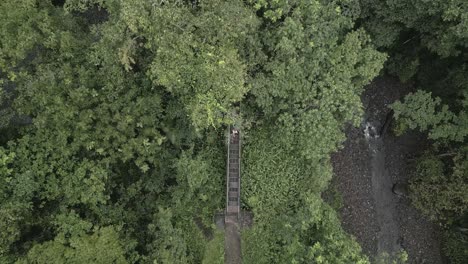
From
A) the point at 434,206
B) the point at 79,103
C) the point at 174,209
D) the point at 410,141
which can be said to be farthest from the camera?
the point at 410,141

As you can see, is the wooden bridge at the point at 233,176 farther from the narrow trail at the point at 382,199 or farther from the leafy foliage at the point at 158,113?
the narrow trail at the point at 382,199

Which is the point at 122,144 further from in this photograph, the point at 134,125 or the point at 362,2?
the point at 362,2

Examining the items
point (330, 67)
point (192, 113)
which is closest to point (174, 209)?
point (192, 113)

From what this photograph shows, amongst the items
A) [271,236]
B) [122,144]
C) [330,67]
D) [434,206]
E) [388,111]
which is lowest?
[271,236]

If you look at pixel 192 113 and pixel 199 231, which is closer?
pixel 192 113

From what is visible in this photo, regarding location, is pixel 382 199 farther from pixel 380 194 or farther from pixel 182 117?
pixel 182 117

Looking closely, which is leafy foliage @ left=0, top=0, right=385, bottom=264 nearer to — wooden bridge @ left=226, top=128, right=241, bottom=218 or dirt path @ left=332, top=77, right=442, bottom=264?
wooden bridge @ left=226, top=128, right=241, bottom=218

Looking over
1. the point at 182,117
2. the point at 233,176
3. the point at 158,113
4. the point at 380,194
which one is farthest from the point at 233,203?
the point at 380,194
